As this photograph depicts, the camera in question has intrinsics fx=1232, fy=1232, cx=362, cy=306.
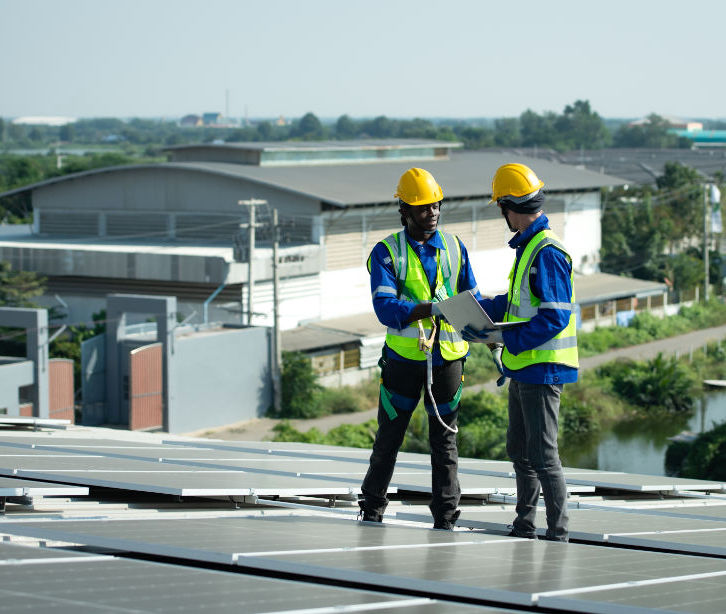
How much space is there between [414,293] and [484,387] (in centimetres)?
3396

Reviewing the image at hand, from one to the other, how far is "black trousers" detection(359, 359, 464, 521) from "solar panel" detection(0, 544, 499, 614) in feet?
9.09

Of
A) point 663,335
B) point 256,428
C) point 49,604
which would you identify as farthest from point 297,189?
point 49,604

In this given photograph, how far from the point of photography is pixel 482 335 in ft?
20.6

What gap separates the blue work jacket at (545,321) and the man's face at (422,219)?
0.76m

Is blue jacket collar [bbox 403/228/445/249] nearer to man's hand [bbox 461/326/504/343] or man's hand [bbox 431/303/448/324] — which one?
man's hand [bbox 431/303/448/324]

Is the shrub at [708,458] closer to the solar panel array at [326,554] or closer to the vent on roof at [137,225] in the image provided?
the solar panel array at [326,554]

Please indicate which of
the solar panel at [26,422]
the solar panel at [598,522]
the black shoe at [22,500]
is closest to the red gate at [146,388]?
the solar panel at [26,422]

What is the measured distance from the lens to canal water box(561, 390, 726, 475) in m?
30.5

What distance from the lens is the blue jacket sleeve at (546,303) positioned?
616cm

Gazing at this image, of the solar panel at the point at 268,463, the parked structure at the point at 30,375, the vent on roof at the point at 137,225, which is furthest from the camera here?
the vent on roof at the point at 137,225

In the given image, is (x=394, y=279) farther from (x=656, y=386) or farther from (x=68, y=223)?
(x=68, y=223)

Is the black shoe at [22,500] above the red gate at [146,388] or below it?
above

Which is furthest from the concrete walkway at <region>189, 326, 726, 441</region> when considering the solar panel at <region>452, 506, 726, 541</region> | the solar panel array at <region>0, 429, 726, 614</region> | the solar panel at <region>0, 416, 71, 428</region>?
the solar panel at <region>452, 506, 726, 541</region>

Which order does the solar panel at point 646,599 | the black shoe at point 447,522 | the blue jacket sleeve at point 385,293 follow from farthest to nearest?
the black shoe at point 447,522 → the blue jacket sleeve at point 385,293 → the solar panel at point 646,599
